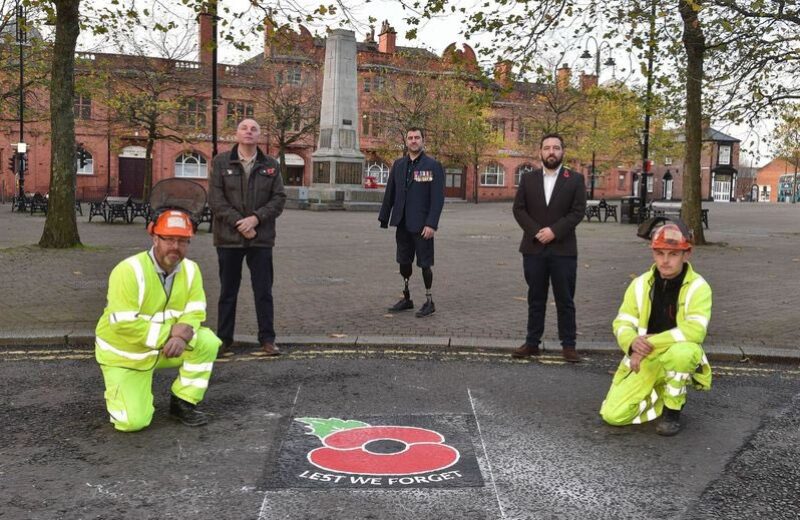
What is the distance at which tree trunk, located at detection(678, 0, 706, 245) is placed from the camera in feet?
57.9

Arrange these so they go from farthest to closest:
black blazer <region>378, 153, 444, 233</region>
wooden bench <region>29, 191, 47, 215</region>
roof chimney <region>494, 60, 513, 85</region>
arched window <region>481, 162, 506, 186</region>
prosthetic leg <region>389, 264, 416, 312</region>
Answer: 1. arched window <region>481, 162, 506, 186</region>
2. wooden bench <region>29, 191, 47, 215</region>
3. roof chimney <region>494, 60, 513, 85</region>
4. prosthetic leg <region>389, 264, 416, 312</region>
5. black blazer <region>378, 153, 444, 233</region>

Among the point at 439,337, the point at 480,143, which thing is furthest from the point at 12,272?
the point at 480,143

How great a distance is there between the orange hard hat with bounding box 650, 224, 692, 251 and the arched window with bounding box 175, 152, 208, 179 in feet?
173

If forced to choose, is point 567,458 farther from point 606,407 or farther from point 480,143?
point 480,143

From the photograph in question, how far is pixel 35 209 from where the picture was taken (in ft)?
103

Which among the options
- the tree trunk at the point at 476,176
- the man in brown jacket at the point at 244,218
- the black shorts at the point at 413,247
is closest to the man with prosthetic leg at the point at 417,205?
the black shorts at the point at 413,247

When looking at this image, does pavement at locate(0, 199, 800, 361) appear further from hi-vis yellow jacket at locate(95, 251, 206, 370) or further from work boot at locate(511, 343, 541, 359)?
hi-vis yellow jacket at locate(95, 251, 206, 370)

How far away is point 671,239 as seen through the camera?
4.75 metres

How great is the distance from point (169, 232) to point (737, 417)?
385 centimetres

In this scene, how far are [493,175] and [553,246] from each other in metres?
61.2

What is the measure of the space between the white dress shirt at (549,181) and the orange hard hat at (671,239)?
199cm

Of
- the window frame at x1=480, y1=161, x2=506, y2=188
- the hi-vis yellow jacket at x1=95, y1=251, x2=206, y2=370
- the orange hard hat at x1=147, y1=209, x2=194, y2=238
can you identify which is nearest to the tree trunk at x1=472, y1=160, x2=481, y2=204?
the window frame at x1=480, y1=161, x2=506, y2=188

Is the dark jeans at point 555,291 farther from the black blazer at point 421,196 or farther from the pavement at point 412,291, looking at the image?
the black blazer at point 421,196

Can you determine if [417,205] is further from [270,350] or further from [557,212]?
[270,350]
